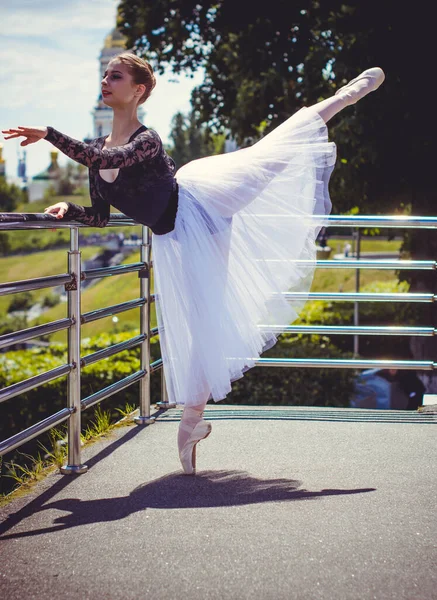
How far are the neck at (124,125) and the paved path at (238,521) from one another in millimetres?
1568

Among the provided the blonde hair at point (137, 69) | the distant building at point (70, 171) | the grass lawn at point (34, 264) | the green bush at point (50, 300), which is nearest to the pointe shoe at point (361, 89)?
the blonde hair at point (137, 69)

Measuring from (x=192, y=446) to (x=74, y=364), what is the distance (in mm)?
691

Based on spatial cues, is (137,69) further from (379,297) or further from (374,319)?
(374,319)

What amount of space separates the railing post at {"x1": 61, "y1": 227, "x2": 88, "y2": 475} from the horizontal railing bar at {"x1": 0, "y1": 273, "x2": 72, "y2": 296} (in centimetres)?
7

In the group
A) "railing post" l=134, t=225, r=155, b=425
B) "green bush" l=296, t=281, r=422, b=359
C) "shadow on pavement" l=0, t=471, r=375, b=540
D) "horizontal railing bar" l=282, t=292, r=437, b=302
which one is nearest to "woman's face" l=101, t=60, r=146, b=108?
"railing post" l=134, t=225, r=155, b=425

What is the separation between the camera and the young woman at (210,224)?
3559 mm

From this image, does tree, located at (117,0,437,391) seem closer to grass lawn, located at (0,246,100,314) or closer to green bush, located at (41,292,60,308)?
green bush, located at (41,292,60,308)

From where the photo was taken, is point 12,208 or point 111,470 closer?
point 111,470

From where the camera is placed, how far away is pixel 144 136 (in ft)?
11.2

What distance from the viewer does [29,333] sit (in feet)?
11.6

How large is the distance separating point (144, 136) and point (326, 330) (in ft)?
7.51

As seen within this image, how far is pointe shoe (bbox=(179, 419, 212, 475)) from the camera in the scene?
3.73 m

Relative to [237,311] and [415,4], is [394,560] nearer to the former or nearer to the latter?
[237,311]

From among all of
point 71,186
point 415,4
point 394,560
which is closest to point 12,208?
point 71,186
